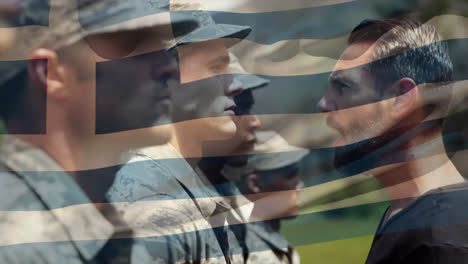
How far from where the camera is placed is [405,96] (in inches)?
61.0

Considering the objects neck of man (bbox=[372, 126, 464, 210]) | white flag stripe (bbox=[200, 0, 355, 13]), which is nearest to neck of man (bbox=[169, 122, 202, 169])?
white flag stripe (bbox=[200, 0, 355, 13])

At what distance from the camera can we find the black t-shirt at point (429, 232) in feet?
4.81

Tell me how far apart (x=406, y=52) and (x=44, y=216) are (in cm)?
112

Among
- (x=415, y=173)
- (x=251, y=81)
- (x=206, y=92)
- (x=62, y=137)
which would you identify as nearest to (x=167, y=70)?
(x=206, y=92)

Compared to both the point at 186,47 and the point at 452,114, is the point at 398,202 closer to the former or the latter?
the point at 452,114

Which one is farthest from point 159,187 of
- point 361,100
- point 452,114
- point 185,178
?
point 452,114

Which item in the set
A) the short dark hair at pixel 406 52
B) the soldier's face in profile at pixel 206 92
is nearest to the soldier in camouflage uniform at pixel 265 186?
the soldier's face in profile at pixel 206 92

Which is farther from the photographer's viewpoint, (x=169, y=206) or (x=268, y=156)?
(x=268, y=156)

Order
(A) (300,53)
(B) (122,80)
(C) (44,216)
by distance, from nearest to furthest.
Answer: (C) (44,216) < (B) (122,80) < (A) (300,53)

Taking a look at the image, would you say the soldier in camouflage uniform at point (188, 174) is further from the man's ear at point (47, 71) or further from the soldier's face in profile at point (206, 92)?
the man's ear at point (47, 71)

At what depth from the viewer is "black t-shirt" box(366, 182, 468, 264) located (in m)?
1.47

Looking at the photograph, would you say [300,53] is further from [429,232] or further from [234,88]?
[429,232]

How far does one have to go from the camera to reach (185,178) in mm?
1505

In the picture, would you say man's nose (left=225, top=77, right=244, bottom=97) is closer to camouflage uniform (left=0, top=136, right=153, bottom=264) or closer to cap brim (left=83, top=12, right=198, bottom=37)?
cap brim (left=83, top=12, right=198, bottom=37)
